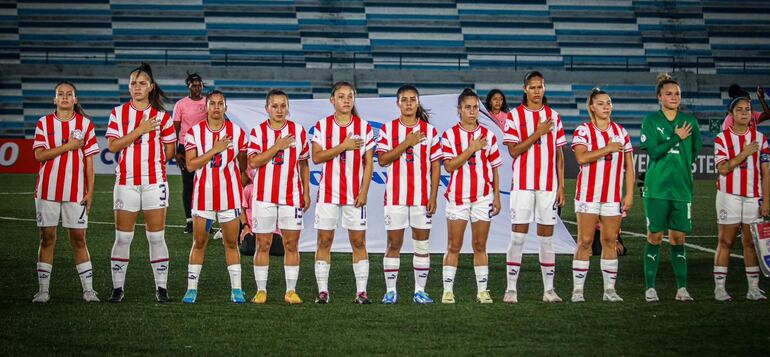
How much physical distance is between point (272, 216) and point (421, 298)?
1222mm

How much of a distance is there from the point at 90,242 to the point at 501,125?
15.5 feet

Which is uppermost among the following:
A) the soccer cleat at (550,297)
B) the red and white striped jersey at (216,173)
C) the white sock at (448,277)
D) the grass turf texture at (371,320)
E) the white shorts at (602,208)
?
the red and white striped jersey at (216,173)

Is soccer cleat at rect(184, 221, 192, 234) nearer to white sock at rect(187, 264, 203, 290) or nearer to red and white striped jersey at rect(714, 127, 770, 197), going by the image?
white sock at rect(187, 264, 203, 290)

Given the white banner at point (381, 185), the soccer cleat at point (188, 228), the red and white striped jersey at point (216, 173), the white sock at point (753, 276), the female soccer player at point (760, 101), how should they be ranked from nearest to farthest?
the red and white striped jersey at point (216, 173)
the white sock at point (753, 276)
the female soccer player at point (760, 101)
the white banner at point (381, 185)
the soccer cleat at point (188, 228)

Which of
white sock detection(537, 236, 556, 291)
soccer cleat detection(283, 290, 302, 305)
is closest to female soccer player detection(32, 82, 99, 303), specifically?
soccer cleat detection(283, 290, 302, 305)

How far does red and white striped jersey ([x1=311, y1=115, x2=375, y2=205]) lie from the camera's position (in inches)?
306

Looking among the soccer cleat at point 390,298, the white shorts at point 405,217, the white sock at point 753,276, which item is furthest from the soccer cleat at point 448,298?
the white sock at point 753,276

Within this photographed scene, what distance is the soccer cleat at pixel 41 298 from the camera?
25.3 ft

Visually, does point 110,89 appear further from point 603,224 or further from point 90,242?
point 603,224

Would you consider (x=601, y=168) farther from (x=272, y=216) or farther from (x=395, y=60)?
(x=395, y=60)

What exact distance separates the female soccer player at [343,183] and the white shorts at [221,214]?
0.59 meters

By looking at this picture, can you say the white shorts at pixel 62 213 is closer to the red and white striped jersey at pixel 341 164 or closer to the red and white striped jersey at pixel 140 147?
the red and white striped jersey at pixel 140 147

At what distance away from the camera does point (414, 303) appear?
25.6ft

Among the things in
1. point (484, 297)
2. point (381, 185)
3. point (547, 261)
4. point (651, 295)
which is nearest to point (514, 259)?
point (547, 261)
